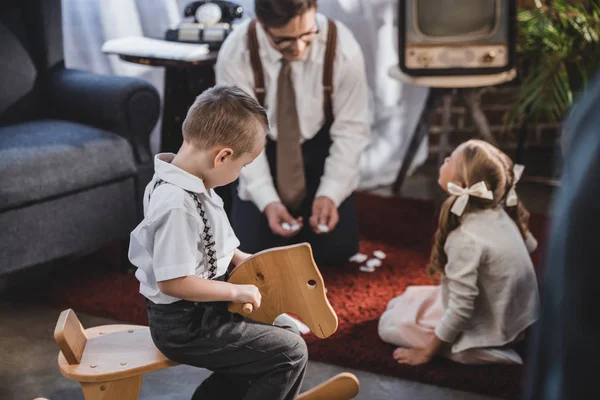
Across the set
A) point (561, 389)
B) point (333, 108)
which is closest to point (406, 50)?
point (333, 108)

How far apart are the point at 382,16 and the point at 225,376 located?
1.96 metres

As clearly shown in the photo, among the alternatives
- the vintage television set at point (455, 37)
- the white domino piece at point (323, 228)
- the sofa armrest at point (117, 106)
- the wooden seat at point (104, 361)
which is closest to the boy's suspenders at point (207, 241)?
the wooden seat at point (104, 361)

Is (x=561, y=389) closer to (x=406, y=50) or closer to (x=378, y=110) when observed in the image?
(x=406, y=50)

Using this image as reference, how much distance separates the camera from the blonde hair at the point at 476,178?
181cm

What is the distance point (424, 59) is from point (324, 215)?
25.0 inches

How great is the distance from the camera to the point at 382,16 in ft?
10.4

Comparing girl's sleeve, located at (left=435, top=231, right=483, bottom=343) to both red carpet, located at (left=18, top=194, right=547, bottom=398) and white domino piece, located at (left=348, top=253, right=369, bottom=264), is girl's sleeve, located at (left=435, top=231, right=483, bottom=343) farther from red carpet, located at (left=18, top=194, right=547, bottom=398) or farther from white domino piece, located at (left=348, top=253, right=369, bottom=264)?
white domino piece, located at (left=348, top=253, right=369, bottom=264)

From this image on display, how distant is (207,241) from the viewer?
53.7 inches

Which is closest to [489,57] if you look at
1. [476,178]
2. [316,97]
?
[316,97]

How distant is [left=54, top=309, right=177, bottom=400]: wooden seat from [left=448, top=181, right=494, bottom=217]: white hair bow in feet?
2.51

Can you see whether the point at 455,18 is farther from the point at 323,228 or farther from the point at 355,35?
the point at 323,228

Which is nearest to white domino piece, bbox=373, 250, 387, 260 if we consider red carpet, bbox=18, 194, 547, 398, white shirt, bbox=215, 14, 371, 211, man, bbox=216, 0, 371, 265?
red carpet, bbox=18, 194, 547, 398

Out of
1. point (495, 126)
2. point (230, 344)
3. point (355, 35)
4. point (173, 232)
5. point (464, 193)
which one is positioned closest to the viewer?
point (173, 232)

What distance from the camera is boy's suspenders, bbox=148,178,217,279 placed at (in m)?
1.35
